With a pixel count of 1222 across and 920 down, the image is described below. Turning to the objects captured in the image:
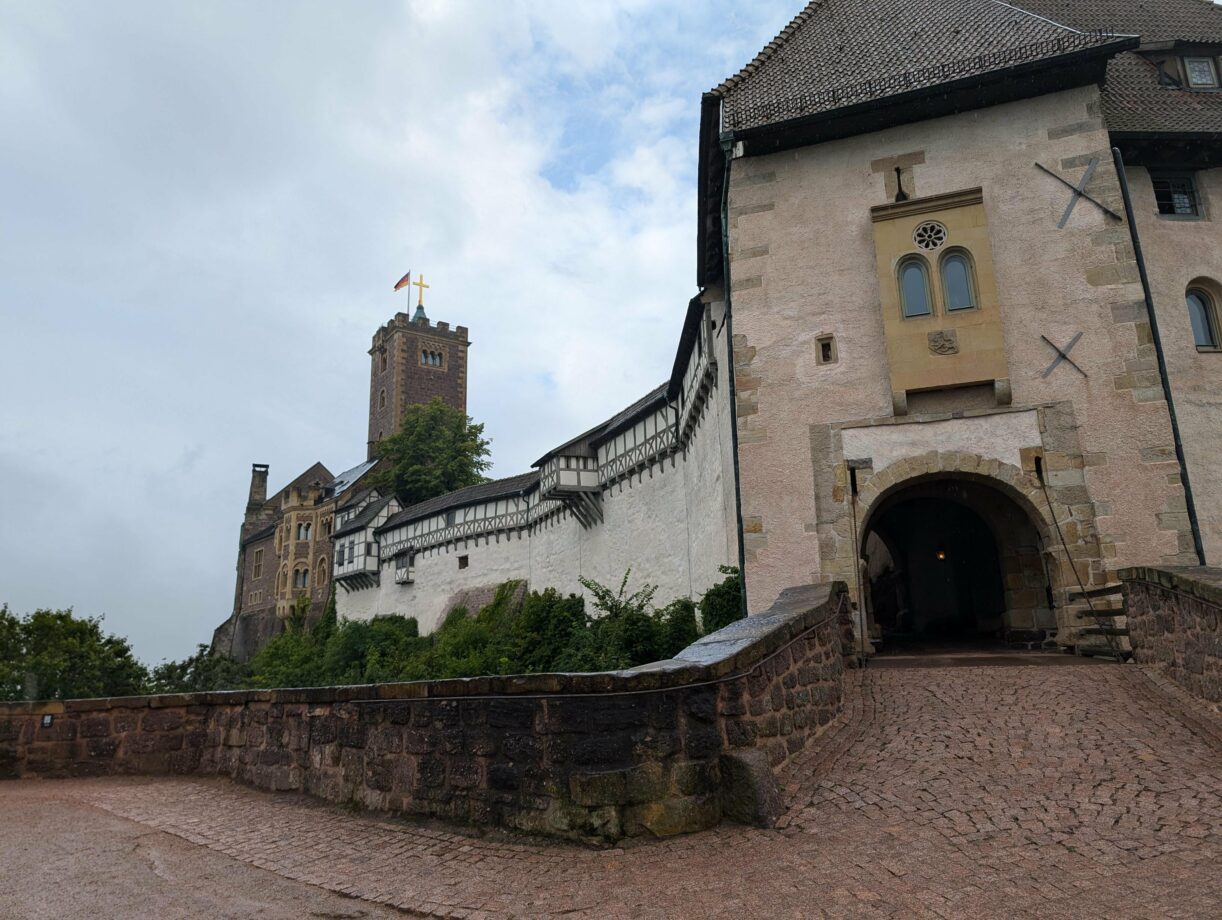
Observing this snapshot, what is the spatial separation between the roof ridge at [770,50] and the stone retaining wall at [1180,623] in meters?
9.52

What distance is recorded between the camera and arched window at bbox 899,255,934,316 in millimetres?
12289

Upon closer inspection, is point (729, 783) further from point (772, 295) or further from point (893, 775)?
point (772, 295)

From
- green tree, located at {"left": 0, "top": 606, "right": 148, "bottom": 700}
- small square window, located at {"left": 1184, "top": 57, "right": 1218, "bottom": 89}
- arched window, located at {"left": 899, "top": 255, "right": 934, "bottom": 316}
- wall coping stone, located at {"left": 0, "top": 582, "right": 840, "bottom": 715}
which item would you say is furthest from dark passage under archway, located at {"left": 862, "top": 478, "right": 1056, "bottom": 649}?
green tree, located at {"left": 0, "top": 606, "right": 148, "bottom": 700}

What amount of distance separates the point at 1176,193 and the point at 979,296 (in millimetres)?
5129

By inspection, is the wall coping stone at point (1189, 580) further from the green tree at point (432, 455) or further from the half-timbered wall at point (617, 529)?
the green tree at point (432, 455)

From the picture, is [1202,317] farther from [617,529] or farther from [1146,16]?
[617,529]

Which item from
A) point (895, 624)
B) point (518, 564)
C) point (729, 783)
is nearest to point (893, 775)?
point (729, 783)

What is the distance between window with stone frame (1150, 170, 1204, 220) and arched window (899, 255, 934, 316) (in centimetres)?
492

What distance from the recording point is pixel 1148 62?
15773mm

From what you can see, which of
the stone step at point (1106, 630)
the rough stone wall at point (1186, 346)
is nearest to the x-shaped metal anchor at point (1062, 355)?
the rough stone wall at point (1186, 346)

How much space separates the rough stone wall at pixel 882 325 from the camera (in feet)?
36.9

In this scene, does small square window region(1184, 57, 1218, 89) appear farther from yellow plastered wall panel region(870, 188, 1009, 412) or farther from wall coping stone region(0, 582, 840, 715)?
wall coping stone region(0, 582, 840, 715)

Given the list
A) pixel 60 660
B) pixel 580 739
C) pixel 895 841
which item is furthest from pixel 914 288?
pixel 60 660

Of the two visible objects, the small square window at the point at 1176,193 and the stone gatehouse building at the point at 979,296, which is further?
the small square window at the point at 1176,193
